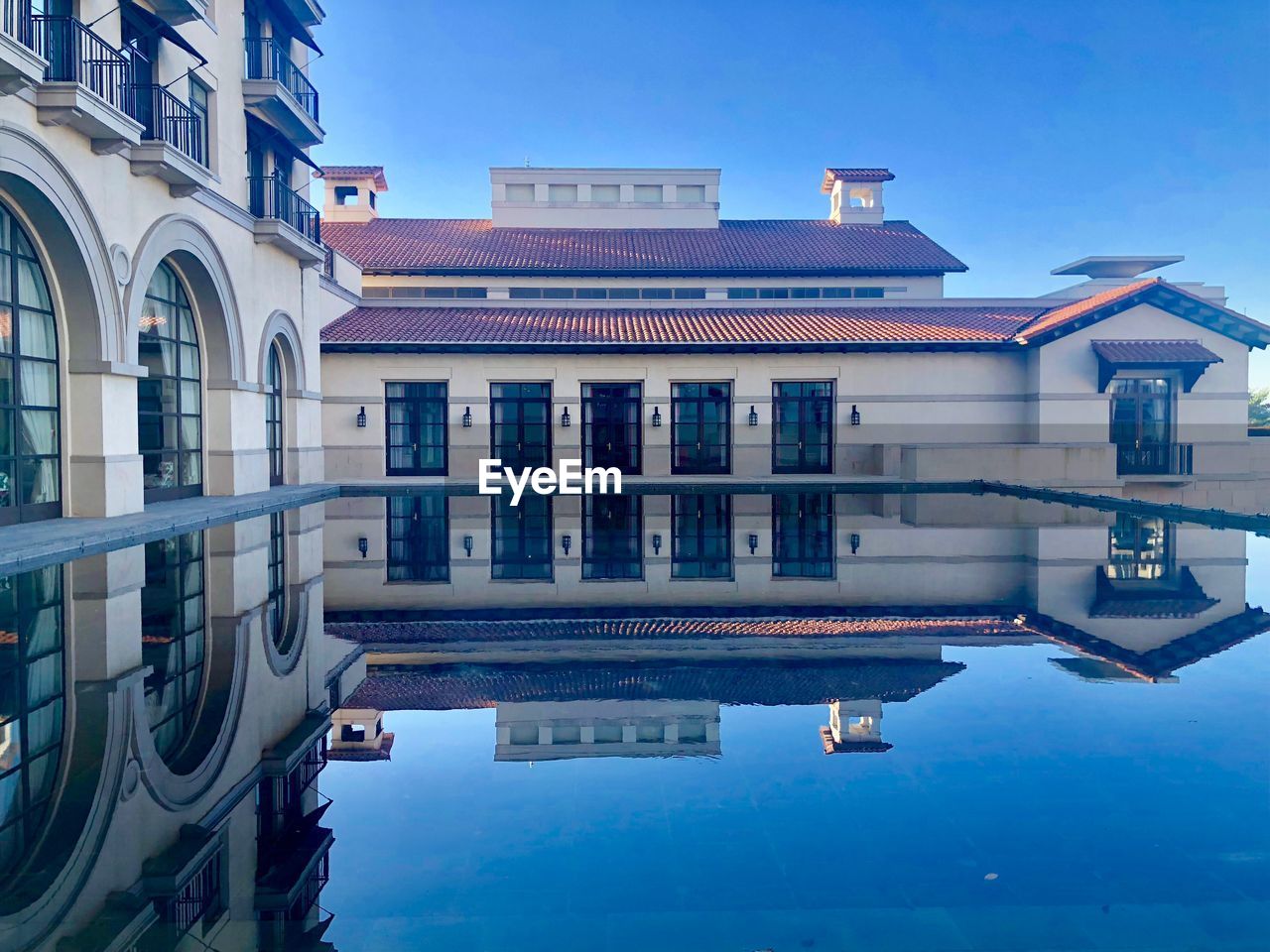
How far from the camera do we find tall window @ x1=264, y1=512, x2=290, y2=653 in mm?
7368

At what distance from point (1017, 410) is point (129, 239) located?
24.3m

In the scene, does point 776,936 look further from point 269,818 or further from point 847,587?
point 847,587

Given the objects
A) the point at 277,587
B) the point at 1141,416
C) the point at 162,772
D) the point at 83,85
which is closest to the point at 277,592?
the point at 277,587

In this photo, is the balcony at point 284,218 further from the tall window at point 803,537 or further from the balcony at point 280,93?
the tall window at point 803,537

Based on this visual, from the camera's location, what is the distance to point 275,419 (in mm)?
23562

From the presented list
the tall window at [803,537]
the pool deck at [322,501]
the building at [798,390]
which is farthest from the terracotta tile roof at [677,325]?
the tall window at [803,537]

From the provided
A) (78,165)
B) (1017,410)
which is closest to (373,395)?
(78,165)

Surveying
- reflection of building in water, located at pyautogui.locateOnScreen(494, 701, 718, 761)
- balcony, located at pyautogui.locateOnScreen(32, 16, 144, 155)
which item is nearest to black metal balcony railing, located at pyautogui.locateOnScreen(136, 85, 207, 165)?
balcony, located at pyautogui.locateOnScreen(32, 16, 144, 155)

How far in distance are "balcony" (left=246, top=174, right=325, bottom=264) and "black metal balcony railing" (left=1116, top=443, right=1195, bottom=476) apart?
2332cm

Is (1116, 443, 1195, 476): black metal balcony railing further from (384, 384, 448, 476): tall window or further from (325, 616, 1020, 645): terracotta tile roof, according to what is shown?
(325, 616, 1020, 645): terracotta tile roof

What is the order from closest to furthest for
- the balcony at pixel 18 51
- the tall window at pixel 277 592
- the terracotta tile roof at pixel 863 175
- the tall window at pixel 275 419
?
the tall window at pixel 277 592 → the balcony at pixel 18 51 → the tall window at pixel 275 419 → the terracotta tile roof at pixel 863 175

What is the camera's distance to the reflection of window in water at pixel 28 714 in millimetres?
3875

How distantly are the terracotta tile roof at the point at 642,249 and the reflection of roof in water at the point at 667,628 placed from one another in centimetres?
2615

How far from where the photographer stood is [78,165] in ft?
45.5
